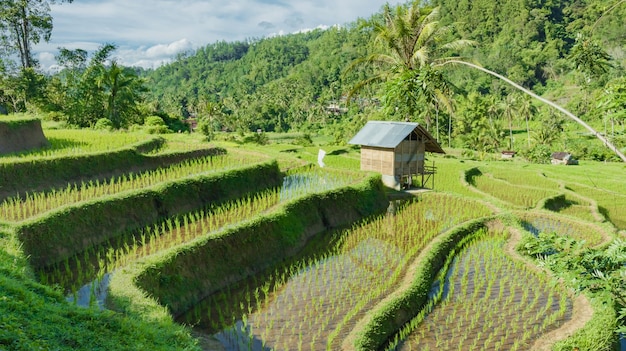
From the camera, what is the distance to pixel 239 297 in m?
8.98

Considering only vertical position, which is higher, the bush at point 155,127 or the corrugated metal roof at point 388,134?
the bush at point 155,127

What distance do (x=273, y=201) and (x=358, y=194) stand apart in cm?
298

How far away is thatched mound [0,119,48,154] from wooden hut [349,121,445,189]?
11543 mm

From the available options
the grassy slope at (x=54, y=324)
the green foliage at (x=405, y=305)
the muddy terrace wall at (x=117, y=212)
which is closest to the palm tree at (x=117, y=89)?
the muddy terrace wall at (x=117, y=212)

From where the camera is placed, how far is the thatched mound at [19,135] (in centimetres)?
1491

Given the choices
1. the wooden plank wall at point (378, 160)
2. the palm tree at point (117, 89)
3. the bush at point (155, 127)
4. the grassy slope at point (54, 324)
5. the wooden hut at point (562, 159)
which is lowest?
the wooden hut at point (562, 159)

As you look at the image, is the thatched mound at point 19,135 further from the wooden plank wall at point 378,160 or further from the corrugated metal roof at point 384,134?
the wooden plank wall at point 378,160

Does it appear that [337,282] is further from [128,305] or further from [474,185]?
[474,185]

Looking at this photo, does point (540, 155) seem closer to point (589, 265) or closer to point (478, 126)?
point (478, 126)

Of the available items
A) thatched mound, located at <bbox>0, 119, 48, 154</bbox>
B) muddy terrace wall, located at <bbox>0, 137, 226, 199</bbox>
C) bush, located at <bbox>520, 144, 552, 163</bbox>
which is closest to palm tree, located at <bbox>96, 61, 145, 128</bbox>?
thatched mound, located at <bbox>0, 119, 48, 154</bbox>

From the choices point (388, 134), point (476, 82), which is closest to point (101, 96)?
point (388, 134)

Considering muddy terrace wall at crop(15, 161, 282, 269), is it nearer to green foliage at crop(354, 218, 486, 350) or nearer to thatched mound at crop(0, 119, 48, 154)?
green foliage at crop(354, 218, 486, 350)

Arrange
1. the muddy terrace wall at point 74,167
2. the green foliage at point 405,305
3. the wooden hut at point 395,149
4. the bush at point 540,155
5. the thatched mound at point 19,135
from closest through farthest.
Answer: the green foliage at point 405,305, the muddy terrace wall at point 74,167, the thatched mound at point 19,135, the wooden hut at point 395,149, the bush at point 540,155

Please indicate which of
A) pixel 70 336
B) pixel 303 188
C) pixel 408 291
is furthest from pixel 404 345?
pixel 303 188
